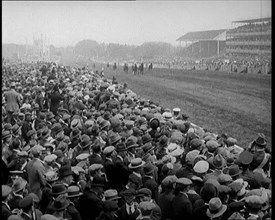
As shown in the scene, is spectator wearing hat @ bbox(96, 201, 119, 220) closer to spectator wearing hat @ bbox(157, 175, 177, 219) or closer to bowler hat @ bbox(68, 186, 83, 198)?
bowler hat @ bbox(68, 186, 83, 198)

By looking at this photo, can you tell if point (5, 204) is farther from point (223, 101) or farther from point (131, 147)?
point (223, 101)

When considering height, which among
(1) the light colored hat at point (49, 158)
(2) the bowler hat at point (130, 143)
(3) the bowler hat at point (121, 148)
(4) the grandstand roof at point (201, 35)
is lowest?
(1) the light colored hat at point (49, 158)

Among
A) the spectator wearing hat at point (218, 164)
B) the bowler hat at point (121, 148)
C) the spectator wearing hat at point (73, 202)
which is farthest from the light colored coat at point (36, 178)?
the spectator wearing hat at point (218, 164)

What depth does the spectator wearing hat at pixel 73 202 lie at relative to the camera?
452cm

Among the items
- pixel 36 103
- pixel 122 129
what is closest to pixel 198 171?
pixel 122 129

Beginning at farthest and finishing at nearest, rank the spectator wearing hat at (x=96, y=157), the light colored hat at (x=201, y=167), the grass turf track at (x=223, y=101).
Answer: the grass turf track at (x=223, y=101), the spectator wearing hat at (x=96, y=157), the light colored hat at (x=201, y=167)

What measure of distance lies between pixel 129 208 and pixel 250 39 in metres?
48.2

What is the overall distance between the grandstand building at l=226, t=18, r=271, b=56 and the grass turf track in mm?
15470

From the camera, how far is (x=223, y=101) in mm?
20266

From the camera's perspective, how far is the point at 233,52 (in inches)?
2156

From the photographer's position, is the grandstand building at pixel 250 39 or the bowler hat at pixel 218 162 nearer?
the bowler hat at pixel 218 162

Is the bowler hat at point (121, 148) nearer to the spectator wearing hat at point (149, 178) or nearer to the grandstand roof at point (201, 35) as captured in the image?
the spectator wearing hat at point (149, 178)

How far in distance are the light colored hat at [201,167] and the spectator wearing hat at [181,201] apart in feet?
1.95

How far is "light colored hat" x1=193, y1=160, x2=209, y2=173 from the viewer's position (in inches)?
211
